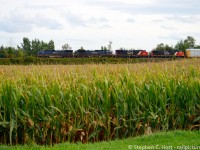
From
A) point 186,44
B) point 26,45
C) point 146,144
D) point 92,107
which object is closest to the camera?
point 146,144

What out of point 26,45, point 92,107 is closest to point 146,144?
point 92,107

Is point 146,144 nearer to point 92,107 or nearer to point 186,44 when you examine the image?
point 92,107

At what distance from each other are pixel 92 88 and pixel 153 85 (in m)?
1.41

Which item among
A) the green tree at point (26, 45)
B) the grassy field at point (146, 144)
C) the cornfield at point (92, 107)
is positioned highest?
the green tree at point (26, 45)

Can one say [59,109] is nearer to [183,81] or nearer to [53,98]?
[53,98]

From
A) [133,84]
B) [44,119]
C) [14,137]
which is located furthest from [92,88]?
[14,137]

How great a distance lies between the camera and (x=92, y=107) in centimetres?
746

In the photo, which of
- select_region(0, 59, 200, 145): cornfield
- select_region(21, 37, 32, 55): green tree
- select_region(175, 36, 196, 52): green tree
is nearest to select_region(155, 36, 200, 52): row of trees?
select_region(175, 36, 196, 52): green tree

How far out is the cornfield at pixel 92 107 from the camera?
7031 millimetres

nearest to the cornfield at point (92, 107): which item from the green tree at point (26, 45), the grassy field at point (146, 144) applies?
the grassy field at point (146, 144)

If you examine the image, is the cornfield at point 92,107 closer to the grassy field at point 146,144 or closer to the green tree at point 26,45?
the grassy field at point 146,144

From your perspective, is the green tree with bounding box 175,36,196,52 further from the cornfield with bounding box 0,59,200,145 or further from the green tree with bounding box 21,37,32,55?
the cornfield with bounding box 0,59,200,145

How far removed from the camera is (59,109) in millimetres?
7207

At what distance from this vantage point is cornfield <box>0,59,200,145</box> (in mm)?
7031
